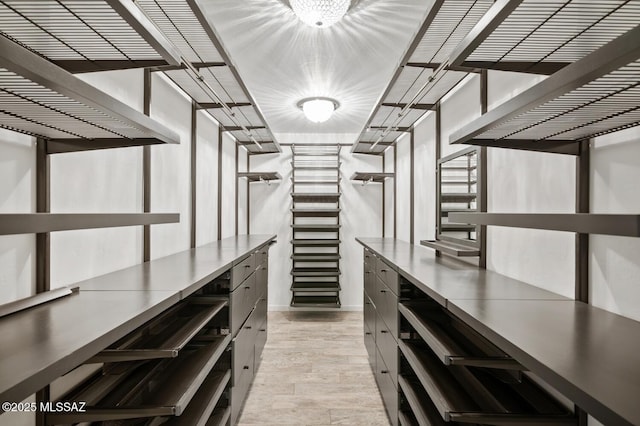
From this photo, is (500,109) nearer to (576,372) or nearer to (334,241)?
(576,372)

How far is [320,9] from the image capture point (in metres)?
1.86

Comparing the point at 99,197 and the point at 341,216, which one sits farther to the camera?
the point at 341,216

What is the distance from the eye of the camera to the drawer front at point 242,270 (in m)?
2.10

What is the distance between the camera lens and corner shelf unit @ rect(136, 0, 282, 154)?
1.44 metres

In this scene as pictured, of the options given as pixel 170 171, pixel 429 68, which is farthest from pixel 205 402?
pixel 429 68

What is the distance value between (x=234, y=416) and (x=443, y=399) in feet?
4.63

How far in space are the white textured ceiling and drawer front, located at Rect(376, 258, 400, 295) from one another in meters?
1.24

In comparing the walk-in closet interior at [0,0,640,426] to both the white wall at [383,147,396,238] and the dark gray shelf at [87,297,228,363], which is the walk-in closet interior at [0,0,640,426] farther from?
the white wall at [383,147,396,238]

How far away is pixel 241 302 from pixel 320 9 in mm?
1849

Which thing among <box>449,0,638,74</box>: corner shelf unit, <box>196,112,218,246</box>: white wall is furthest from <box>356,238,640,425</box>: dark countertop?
<box>196,112,218,246</box>: white wall

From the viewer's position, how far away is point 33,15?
35.4 inches

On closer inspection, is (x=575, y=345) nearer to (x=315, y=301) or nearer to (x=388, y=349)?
(x=388, y=349)

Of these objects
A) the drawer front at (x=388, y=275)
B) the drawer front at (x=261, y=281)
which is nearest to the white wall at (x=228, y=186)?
the drawer front at (x=261, y=281)

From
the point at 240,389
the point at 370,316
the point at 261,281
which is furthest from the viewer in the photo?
the point at 261,281
